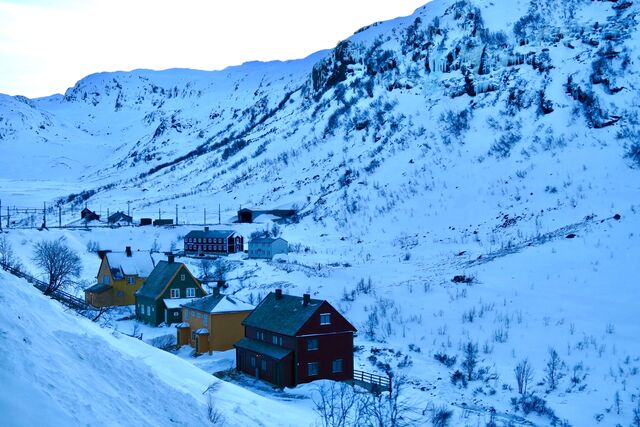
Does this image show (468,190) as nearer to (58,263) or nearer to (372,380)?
(58,263)

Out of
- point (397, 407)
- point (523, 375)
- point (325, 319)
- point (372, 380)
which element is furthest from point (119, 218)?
point (397, 407)

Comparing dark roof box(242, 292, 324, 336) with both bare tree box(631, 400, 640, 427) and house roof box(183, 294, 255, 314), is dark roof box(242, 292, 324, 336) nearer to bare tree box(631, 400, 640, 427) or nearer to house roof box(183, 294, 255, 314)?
house roof box(183, 294, 255, 314)

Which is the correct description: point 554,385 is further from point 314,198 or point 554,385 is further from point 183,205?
point 183,205

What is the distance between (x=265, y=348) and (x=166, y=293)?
1470 cm

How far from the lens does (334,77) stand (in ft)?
449

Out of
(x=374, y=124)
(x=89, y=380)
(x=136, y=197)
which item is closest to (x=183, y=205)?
(x=136, y=197)

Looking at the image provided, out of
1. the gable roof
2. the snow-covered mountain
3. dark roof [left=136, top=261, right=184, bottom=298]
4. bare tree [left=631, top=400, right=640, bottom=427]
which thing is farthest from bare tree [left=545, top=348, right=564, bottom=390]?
dark roof [left=136, top=261, right=184, bottom=298]

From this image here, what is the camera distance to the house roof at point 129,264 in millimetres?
50406

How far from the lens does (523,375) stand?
27.6 m

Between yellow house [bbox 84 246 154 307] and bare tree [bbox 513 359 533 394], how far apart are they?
3216cm

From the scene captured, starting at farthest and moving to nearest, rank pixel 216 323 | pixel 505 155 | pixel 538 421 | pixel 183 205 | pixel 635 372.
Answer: pixel 183 205
pixel 505 155
pixel 216 323
pixel 635 372
pixel 538 421

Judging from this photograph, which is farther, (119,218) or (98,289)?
(119,218)

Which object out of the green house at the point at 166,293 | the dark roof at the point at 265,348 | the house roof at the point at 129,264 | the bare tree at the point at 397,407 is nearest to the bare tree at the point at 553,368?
the bare tree at the point at 397,407

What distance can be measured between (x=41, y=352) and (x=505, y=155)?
66619 millimetres
